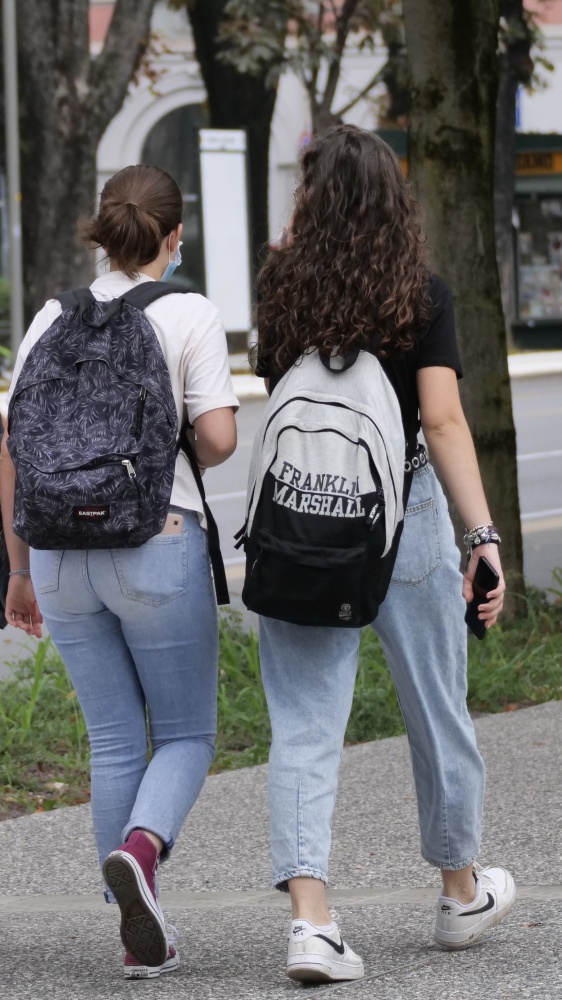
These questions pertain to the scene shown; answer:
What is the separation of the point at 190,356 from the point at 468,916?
4.44 feet

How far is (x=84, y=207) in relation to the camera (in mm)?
21844

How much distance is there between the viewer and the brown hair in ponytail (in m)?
3.39

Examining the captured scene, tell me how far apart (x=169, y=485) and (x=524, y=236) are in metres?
30.8

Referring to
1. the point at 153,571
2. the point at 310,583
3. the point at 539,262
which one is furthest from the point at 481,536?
the point at 539,262

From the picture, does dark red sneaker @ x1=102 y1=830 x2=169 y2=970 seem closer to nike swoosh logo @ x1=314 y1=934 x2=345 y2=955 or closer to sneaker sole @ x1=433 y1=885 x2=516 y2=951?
nike swoosh logo @ x1=314 y1=934 x2=345 y2=955

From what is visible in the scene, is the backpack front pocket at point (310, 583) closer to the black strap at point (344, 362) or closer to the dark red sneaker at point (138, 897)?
the black strap at point (344, 362)

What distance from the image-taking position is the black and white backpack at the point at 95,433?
10.6 ft

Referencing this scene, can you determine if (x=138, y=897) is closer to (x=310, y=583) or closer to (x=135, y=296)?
(x=310, y=583)

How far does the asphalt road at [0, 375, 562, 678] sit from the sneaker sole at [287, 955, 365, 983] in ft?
14.4

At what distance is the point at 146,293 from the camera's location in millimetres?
3359

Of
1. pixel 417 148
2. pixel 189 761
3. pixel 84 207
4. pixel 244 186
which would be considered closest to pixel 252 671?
pixel 417 148

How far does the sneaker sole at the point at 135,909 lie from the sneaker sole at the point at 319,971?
0.28m

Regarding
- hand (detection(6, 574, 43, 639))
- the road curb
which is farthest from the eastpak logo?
the road curb

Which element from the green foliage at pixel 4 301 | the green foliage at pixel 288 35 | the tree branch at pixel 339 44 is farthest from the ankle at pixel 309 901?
the green foliage at pixel 4 301
